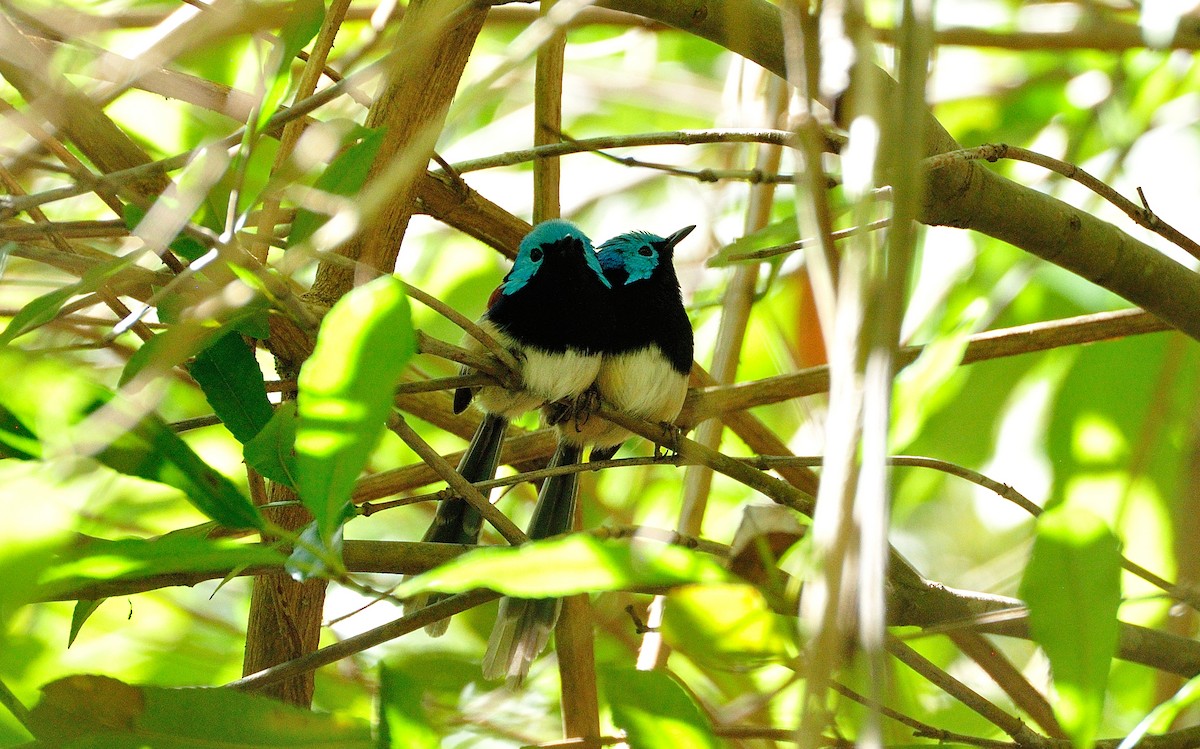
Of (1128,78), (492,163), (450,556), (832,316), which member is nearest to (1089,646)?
(832,316)

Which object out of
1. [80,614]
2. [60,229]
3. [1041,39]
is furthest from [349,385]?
[1041,39]

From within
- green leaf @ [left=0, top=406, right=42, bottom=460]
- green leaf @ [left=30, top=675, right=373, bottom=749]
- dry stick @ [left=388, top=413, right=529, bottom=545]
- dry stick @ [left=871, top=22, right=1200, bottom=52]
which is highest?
dry stick @ [left=871, top=22, right=1200, bottom=52]

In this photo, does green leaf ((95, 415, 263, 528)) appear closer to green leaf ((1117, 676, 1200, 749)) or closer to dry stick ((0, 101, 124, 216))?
dry stick ((0, 101, 124, 216))

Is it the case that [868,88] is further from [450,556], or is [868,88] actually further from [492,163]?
[492,163]

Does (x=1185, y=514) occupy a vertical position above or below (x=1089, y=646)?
above

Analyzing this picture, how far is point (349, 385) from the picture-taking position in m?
1.10

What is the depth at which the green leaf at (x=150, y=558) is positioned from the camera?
41.8 inches

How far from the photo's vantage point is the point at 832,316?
83 cm

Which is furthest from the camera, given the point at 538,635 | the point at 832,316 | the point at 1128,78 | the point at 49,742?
the point at 1128,78

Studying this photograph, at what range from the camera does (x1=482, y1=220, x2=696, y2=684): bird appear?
8.54ft

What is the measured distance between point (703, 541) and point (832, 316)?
103cm

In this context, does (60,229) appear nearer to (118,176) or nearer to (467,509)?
(118,176)

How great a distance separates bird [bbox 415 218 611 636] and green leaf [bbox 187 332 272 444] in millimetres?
1391

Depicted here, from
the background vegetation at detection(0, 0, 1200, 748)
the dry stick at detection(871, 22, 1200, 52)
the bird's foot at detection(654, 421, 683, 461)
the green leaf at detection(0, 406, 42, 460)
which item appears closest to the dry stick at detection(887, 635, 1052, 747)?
the background vegetation at detection(0, 0, 1200, 748)
